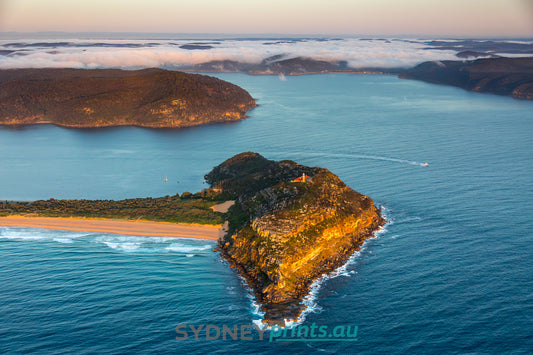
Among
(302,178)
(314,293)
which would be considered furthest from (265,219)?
(314,293)

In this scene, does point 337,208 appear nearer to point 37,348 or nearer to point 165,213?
point 165,213

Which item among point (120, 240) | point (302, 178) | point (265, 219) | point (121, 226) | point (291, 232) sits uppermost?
point (302, 178)

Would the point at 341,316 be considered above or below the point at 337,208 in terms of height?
below

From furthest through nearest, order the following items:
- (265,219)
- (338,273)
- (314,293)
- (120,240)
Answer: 1. (120,240)
2. (265,219)
3. (338,273)
4. (314,293)

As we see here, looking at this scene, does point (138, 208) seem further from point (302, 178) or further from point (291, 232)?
point (291, 232)

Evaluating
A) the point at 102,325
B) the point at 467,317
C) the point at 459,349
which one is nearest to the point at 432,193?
the point at 467,317

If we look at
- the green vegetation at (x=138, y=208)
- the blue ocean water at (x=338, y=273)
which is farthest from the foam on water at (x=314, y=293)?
the green vegetation at (x=138, y=208)

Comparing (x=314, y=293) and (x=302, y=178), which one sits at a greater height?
(x=302, y=178)

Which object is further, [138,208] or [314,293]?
[138,208]
